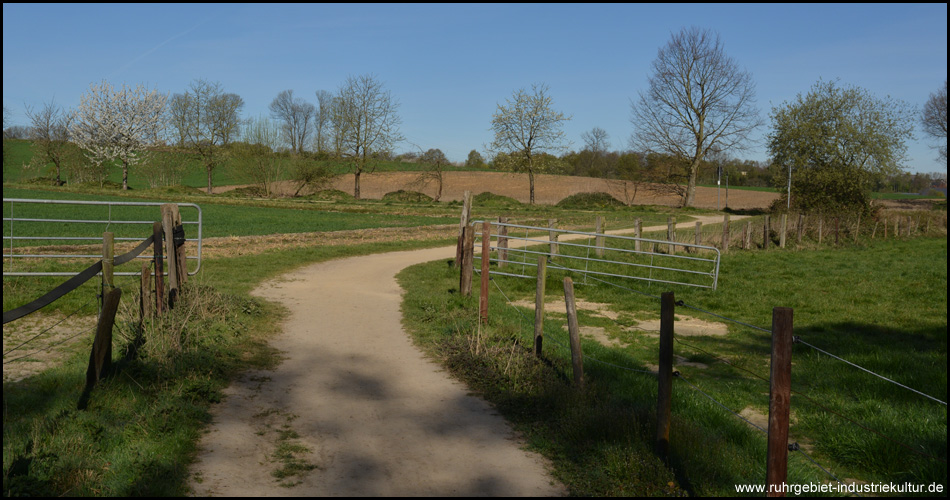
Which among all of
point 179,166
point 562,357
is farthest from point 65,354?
point 179,166

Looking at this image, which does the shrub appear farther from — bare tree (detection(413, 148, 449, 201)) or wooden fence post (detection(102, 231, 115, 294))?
wooden fence post (detection(102, 231, 115, 294))

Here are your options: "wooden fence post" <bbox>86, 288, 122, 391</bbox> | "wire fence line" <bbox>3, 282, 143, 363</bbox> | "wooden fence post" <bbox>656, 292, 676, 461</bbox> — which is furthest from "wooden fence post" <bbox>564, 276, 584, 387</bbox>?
"wire fence line" <bbox>3, 282, 143, 363</bbox>

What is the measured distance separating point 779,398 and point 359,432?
133 inches

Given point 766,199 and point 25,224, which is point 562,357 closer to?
point 25,224

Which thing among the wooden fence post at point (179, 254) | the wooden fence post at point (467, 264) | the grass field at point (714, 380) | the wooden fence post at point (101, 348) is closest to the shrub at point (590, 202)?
the grass field at point (714, 380)

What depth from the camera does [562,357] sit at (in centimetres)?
796

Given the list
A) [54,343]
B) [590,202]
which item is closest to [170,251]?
[54,343]

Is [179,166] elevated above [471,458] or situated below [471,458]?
above

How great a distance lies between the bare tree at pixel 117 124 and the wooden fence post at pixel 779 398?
69.0m

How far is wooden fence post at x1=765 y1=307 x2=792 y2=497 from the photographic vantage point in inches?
143

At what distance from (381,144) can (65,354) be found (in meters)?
52.0

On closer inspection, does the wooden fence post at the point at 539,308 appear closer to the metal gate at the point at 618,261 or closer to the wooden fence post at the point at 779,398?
the wooden fence post at the point at 779,398

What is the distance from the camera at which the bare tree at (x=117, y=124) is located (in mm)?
64312

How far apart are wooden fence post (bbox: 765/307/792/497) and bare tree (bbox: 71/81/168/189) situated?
69032 millimetres
